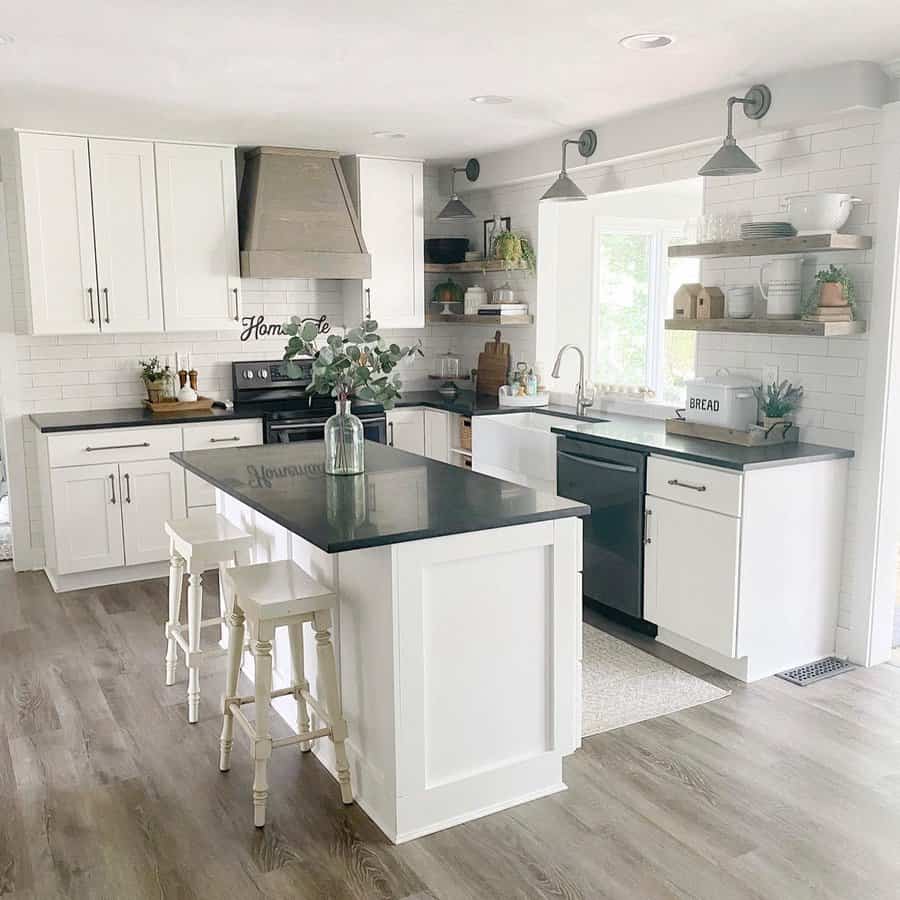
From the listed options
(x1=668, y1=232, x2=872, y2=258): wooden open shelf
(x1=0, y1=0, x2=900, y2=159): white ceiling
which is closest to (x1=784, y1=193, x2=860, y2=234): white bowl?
(x1=668, y1=232, x2=872, y2=258): wooden open shelf

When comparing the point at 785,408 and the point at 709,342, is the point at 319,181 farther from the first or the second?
the point at 785,408

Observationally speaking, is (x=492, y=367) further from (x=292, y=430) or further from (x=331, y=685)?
(x=331, y=685)

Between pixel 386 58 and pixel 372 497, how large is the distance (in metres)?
1.75

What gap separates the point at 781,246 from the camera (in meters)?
3.88

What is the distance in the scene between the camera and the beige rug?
356 centimetres

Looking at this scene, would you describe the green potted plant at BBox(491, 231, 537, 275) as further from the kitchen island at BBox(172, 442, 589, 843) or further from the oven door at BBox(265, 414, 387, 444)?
the kitchen island at BBox(172, 442, 589, 843)

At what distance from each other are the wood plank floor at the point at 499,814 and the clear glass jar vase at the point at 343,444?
3.37ft

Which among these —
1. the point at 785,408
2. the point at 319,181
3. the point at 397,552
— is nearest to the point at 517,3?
the point at 397,552

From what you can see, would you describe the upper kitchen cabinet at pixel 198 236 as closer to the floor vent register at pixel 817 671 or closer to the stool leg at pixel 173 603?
the stool leg at pixel 173 603

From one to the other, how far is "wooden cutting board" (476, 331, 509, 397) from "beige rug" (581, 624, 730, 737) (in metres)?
2.43

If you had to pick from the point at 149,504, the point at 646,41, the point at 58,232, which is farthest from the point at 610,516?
the point at 58,232

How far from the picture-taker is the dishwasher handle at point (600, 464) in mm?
4262

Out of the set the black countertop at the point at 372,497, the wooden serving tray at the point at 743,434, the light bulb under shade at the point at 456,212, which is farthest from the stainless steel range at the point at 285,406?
the wooden serving tray at the point at 743,434

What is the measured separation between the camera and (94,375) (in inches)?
220
